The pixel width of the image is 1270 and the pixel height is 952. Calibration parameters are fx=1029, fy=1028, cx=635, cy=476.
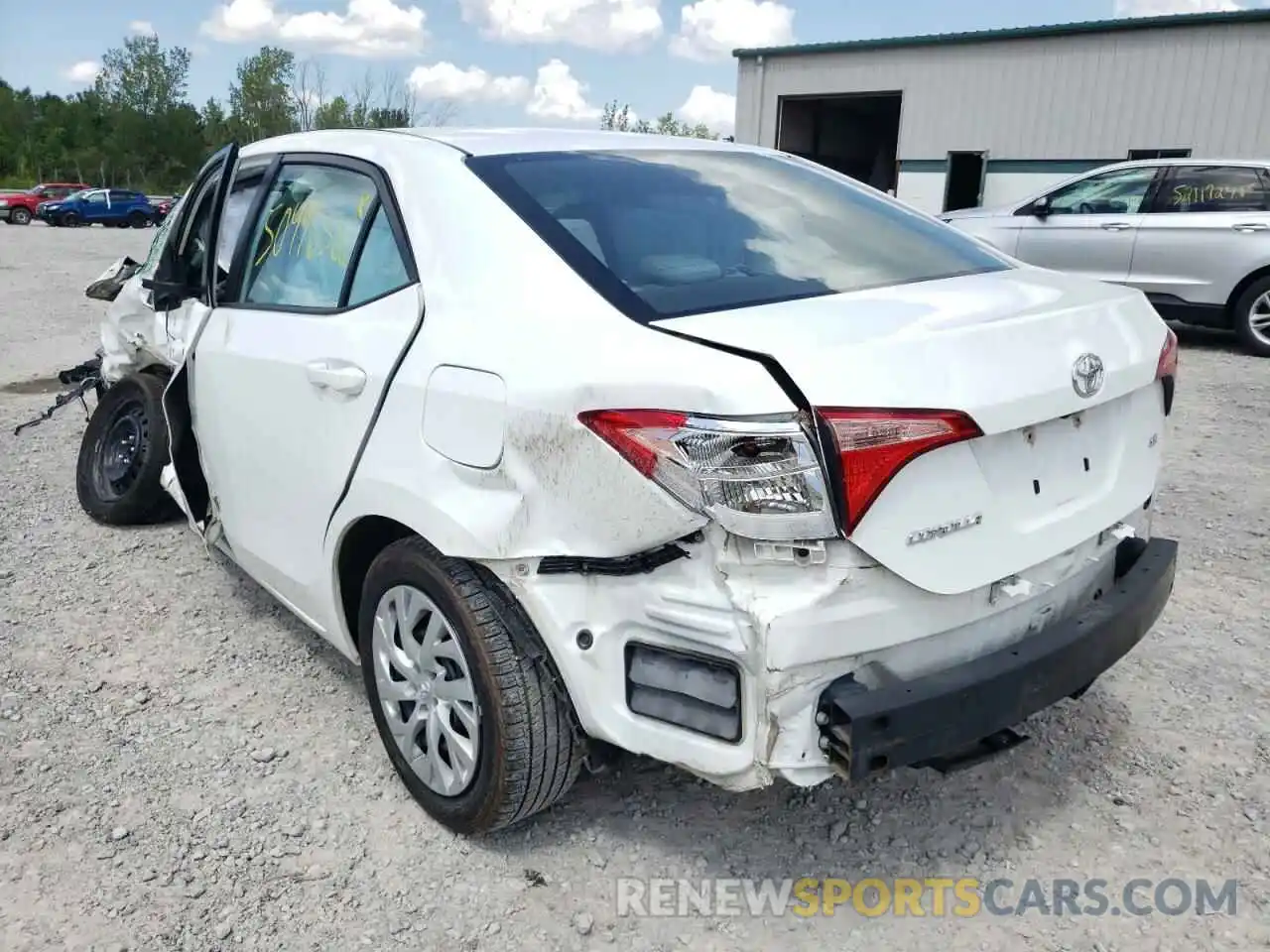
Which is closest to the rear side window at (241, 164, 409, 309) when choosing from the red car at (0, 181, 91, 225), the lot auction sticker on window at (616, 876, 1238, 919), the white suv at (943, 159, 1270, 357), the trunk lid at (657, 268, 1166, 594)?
the trunk lid at (657, 268, 1166, 594)

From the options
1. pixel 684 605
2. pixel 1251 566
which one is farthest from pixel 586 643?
pixel 1251 566

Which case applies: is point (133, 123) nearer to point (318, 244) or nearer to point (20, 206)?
point (20, 206)

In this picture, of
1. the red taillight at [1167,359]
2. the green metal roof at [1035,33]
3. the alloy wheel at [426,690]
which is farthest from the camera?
the green metal roof at [1035,33]

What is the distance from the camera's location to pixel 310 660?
350 cm

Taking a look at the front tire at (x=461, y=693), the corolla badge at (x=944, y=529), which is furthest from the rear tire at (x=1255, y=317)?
the front tire at (x=461, y=693)

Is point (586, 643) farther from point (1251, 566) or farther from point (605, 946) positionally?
point (1251, 566)

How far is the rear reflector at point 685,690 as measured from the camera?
197 cm

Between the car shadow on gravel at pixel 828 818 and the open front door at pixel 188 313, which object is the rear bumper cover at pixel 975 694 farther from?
the open front door at pixel 188 313

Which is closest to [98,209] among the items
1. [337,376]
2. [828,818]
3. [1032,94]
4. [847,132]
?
[847,132]

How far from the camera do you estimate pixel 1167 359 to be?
2.57 meters

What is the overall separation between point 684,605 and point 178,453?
95.1 inches

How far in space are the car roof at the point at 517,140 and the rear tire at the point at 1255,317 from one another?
7.40 m

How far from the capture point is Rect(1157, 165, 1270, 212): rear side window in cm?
895

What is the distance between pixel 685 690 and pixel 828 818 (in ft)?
2.80
